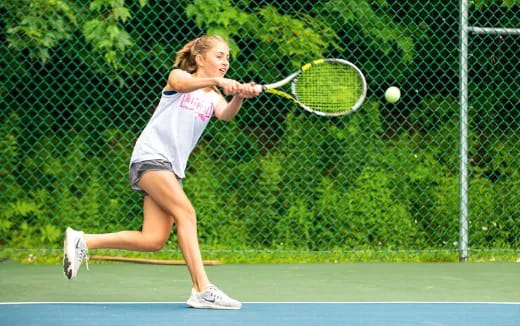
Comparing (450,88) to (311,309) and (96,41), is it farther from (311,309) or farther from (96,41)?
(311,309)

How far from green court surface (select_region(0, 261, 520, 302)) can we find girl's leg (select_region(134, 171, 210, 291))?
49 cm

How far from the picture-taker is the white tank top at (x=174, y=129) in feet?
17.1

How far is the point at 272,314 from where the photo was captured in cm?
492

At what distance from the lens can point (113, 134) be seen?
795 cm

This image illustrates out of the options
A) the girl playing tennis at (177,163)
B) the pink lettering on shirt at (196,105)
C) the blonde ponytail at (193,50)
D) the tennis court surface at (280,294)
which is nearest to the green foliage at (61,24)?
the tennis court surface at (280,294)

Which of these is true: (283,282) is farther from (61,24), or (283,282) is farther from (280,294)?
(61,24)

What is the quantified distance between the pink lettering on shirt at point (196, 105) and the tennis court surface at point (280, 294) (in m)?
0.94

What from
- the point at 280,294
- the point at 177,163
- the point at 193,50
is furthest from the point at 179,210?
the point at 280,294

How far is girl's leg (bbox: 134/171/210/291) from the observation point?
5148mm

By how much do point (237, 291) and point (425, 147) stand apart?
302cm

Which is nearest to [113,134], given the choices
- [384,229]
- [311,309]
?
[384,229]

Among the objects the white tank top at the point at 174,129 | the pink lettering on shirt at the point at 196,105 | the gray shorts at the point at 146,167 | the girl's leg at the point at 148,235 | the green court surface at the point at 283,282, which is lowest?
the green court surface at the point at 283,282

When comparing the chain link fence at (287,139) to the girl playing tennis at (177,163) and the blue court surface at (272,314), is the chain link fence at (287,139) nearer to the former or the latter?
the girl playing tennis at (177,163)

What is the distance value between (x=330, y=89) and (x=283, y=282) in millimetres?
1257
